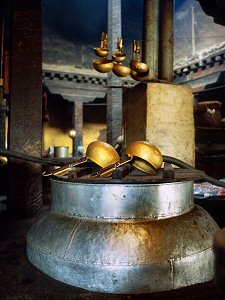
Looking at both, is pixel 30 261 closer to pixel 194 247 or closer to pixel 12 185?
pixel 194 247

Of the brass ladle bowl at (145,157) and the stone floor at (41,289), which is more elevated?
the brass ladle bowl at (145,157)

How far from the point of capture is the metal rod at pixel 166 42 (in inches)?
212

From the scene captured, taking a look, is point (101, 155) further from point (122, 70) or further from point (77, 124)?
point (77, 124)

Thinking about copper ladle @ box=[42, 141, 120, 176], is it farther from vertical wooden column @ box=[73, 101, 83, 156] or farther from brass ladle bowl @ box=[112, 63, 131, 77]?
vertical wooden column @ box=[73, 101, 83, 156]

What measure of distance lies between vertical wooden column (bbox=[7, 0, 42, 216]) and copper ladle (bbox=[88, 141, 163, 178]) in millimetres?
2113

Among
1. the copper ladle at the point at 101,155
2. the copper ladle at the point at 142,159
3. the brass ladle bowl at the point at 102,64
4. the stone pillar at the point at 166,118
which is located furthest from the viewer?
the brass ladle bowl at the point at 102,64

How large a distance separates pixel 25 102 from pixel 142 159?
2473 mm

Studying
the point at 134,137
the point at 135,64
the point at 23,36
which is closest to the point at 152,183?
the point at 134,137

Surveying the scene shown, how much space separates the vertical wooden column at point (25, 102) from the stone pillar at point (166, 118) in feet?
6.06

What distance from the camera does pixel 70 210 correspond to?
2.31 meters

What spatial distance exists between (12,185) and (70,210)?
85.0 inches

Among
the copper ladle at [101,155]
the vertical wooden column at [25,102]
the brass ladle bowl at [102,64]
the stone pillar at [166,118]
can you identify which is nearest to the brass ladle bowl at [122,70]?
the brass ladle bowl at [102,64]

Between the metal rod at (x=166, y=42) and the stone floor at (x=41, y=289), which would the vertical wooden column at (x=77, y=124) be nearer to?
the metal rod at (x=166, y=42)

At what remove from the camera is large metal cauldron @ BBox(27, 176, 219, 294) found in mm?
1962
